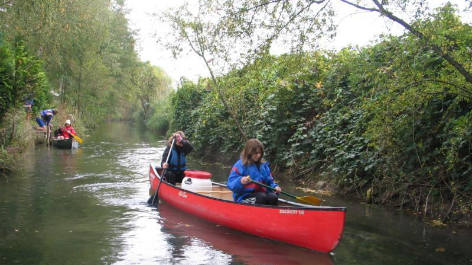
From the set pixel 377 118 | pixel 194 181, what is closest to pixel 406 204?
pixel 377 118

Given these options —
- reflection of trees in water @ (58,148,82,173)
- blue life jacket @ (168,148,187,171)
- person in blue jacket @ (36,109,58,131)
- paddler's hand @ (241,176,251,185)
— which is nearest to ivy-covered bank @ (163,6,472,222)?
blue life jacket @ (168,148,187,171)

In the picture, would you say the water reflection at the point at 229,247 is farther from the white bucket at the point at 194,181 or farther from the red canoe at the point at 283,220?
the white bucket at the point at 194,181

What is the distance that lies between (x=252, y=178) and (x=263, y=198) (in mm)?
361

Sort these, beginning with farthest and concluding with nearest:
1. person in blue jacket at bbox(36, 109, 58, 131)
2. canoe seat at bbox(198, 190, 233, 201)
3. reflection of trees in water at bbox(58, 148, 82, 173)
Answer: person in blue jacket at bbox(36, 109, 58, 131)
reflection of trees in water at bbox(58, 148, 82, 173)
canoe seat at bbox(198, 190, 233, 201)

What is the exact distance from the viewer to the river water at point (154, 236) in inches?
214

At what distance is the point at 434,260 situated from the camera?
5.43m

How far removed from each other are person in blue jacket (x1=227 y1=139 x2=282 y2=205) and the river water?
592 millimetres

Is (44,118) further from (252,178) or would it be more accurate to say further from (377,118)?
(377,118)

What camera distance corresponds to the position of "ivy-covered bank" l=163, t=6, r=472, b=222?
20.8 ft

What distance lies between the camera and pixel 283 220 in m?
5.80

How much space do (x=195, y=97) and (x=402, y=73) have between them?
49.5 ft

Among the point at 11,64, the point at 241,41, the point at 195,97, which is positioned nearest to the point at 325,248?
the point at 241,41

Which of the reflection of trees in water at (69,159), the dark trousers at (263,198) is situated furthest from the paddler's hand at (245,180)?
the reflection of trees in water at (69,159)

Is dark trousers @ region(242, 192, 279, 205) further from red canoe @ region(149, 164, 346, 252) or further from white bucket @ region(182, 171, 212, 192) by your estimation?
white bucket @ region(182, 171, 212, 192)
